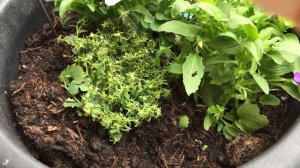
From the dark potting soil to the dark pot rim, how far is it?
0.04m

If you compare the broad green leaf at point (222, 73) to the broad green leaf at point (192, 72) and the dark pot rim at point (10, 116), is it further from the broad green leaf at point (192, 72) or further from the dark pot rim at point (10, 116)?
the dark pot rim at point (10, 116)

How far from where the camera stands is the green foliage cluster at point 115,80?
42.4 inches

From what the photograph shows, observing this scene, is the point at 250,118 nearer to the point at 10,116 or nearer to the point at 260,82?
the point at 260,82

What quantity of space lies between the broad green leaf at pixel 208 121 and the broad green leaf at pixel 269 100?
5.5 inches

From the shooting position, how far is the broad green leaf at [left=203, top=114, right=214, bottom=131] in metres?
1.13

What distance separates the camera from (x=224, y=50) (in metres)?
1.01

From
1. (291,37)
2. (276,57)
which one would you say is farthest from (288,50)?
(291,37)

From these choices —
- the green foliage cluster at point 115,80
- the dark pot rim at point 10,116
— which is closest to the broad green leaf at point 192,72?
the green foliage cluster at point 115,80

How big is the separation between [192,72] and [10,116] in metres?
0.47

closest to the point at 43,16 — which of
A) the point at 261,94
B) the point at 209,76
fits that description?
the point at 209,76

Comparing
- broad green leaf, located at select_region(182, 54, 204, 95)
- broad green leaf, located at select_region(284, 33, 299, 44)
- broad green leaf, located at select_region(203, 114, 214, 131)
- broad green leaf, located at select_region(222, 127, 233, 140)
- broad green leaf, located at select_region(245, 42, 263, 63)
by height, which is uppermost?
broad green leaf, located at select_region(245, 42, 263, 63)

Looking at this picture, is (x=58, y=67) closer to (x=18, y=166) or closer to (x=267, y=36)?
(x=18, y=166)

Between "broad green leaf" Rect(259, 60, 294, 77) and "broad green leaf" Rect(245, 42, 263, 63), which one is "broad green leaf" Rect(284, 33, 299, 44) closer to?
"broad green leaf" Rect(259, 60, 294, 77)

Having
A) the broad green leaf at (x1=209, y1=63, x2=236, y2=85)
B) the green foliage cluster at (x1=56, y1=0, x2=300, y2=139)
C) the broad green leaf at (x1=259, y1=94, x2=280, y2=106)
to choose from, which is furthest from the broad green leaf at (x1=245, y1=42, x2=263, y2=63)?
the broad green leaf at (x1=259, y1=94, x2=280, y2=106)
